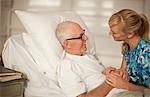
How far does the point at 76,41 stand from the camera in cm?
96

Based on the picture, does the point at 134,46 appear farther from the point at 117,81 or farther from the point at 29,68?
the point at 29,68

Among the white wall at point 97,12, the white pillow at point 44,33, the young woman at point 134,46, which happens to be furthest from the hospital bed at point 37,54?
the young woman at point 134,46

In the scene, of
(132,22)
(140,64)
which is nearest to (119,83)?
(140,64)

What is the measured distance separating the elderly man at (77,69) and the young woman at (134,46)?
7 centimetres

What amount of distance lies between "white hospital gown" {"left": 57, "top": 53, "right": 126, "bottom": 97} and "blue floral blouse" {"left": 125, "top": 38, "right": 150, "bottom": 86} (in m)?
0.10

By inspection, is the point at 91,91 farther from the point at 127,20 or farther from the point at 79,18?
the point at 79,18

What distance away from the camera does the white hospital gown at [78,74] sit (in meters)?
0.84

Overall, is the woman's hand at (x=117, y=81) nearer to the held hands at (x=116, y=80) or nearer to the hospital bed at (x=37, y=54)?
the held hands at (x=116, y=80)

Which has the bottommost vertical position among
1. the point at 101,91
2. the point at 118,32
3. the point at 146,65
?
the point at 101,91

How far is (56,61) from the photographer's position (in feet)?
3.24

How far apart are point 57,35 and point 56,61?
12 cm

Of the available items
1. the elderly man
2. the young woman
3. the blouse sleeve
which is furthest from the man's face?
the blouse sleeve

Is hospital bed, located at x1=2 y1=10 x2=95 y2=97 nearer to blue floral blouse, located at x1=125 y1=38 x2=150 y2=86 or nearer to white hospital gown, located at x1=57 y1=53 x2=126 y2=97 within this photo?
white hospital gown, located at x1=57 y1=53 x2=126 y2=97

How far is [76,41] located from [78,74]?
0.46ft
